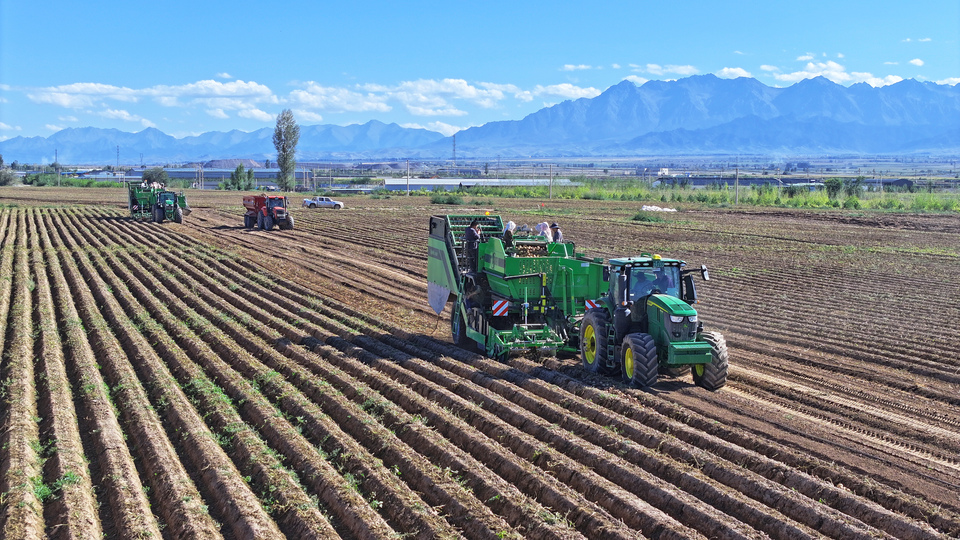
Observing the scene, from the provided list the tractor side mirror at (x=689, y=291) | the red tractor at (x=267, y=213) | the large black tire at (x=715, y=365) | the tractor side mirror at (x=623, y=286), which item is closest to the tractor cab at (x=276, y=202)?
the red tractor at (x=267, y=213)

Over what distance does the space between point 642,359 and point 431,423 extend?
120 inches

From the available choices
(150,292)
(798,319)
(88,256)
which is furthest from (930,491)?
(88,256)

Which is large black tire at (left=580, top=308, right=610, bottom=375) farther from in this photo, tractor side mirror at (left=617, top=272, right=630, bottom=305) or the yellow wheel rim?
tractor side mirror at (left=617, top=272, right=630, bottom=305)

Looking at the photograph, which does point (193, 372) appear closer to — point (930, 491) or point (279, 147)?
point (930, 491)

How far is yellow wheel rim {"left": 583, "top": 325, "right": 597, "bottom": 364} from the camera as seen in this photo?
12.6 m

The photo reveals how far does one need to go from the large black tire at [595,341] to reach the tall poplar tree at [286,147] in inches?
3389

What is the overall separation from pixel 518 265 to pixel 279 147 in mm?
89243

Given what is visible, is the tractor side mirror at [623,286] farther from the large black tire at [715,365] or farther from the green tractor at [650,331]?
the large black tire at [715,365]

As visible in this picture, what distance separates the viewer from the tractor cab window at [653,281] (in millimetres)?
12383

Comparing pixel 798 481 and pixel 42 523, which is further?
pixel 798 481

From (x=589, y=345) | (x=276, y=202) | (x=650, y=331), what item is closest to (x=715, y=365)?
(x=650, y=331)

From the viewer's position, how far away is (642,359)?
11.6 metres

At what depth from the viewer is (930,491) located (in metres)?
8.46

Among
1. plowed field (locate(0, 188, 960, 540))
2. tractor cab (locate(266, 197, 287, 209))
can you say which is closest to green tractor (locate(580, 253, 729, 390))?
plowed field (locate(0, 188, 960, 540))
